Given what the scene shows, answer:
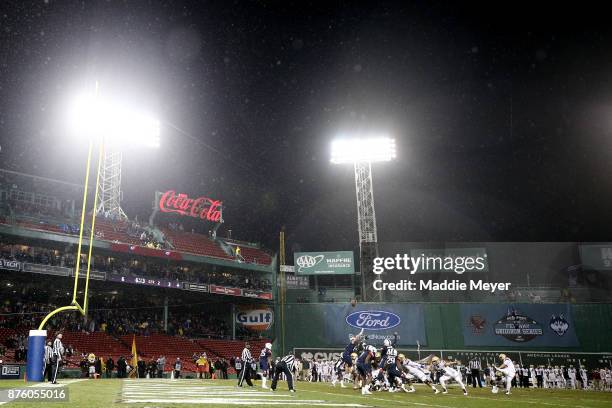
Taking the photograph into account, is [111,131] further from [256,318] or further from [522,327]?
[522,327]

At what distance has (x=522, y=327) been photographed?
41094 millimetres

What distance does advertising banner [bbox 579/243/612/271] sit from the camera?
4288 centimetres

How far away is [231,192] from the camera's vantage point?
58.7 m

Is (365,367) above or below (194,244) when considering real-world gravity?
below

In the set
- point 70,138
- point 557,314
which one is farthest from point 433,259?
point 70,138

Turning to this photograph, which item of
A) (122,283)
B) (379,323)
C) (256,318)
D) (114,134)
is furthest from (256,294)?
(114,134)

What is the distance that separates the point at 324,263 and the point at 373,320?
765 centimetres

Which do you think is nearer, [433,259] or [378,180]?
[433,259]

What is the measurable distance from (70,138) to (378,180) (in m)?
32.8

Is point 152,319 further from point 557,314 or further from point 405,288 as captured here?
point 557,314

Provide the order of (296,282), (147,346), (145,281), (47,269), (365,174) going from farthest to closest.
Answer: (296,282) < (365,174) < (145,281) < (147,346) < (47,269)

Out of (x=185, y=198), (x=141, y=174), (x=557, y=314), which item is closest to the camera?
(x=557, y=314)

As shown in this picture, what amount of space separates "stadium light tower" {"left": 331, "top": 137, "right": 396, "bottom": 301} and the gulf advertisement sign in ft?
33.9

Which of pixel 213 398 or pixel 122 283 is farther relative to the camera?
pixel 122 283
